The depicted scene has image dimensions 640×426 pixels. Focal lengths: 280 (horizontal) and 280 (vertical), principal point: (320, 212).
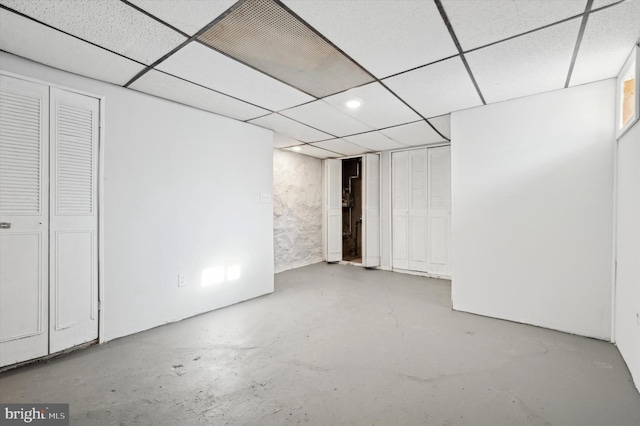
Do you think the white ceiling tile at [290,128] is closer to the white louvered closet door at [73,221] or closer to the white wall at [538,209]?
the white louvered closet door at [73,221]

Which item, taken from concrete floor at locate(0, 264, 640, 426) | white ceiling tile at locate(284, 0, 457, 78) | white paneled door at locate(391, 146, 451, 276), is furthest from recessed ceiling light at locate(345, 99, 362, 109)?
white paneled door at locate(391, 146, 451, 276)

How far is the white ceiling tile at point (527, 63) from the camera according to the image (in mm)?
1748

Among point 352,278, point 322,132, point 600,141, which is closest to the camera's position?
point 600,141

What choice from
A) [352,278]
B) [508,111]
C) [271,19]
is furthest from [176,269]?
[508,111]

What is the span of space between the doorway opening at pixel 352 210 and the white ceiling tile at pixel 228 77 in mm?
4472

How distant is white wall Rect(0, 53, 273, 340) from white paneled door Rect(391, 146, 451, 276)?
265cm

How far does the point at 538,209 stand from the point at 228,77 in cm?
303

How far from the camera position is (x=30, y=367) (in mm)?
1987

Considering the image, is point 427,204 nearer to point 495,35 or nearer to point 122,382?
point 495,35

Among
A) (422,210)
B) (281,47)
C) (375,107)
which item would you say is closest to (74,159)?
(281,47)

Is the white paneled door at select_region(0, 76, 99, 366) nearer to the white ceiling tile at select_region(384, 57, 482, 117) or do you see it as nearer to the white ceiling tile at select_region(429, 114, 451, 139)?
the white ceiling tile at select_region(384, 57, 482, 117)

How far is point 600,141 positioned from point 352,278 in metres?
3.34

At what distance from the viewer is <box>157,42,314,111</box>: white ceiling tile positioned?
195 cm

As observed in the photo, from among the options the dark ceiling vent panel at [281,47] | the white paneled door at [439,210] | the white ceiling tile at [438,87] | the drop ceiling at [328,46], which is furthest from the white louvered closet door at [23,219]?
the white paneled door at [439,210]
